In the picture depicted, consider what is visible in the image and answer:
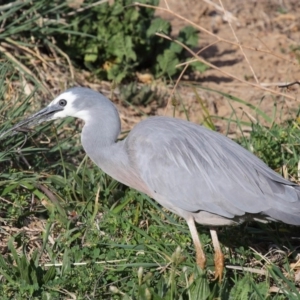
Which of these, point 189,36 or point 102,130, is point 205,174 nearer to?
point 102,130

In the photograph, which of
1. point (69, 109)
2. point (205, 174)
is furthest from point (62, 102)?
point (205, 174)

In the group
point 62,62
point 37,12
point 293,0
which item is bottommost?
point 293,0

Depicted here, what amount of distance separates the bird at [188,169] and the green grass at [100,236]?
0.25 m

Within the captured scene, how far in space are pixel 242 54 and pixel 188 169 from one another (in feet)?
10.3

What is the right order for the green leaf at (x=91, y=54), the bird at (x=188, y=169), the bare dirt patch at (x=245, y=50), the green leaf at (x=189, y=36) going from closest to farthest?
the bird at (x=188, y=169)
the green leaf at (x=91, y=54)
the bare dirt patch at (x=245, y=50)
the green leaf at (x=189, y=36)

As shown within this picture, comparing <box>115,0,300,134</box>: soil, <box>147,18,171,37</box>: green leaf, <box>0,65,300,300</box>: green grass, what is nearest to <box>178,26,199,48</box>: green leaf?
<box>147,18,171,37</box>: green leaf

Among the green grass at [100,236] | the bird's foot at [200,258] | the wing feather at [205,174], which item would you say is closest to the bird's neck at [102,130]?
the wing feather at [205,174]

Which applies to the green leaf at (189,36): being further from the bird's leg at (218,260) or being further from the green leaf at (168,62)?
the bird's leg at (218,260)

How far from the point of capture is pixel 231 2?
29.1 ft

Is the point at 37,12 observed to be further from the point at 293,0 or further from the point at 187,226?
the point at 293,0

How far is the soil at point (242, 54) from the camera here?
6.91 m

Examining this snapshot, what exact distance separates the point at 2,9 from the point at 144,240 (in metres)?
2.52

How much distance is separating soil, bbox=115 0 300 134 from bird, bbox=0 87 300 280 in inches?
69.7

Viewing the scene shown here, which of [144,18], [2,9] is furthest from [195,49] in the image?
[2,9]
